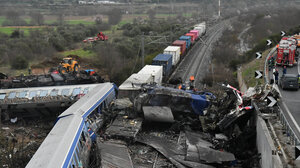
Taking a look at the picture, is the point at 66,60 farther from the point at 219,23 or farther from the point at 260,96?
the point at 219,23

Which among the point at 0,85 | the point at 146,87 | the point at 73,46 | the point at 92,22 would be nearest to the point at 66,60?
the point at 0,85

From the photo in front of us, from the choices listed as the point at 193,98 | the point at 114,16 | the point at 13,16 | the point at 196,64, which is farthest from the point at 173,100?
the point at 13,16

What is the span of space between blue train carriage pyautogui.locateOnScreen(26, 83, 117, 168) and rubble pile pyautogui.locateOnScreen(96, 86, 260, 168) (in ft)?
2.33

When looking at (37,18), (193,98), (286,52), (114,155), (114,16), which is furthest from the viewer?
(114,16)

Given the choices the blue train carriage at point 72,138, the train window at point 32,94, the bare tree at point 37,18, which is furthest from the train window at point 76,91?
the bare tree at point 37,18

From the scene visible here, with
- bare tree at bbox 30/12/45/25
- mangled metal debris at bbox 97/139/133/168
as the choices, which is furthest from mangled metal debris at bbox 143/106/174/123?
bare tree at bbox 30/12/45/25

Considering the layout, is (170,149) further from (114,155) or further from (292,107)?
(292,107)

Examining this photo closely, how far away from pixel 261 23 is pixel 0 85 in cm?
4738

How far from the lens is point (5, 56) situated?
44.0 metres

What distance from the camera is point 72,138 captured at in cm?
1102

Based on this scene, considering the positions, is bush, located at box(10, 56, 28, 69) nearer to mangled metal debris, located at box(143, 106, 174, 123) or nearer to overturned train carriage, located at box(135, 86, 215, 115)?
overturned train carriage, located at box(135, 86, 215, 115)

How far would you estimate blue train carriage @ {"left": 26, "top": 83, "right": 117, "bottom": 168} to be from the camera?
31.2 feet

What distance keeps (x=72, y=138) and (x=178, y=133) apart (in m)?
5.52

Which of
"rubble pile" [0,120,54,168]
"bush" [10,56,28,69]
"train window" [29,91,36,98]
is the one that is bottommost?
"rubble pile" [0,120,54,168]
